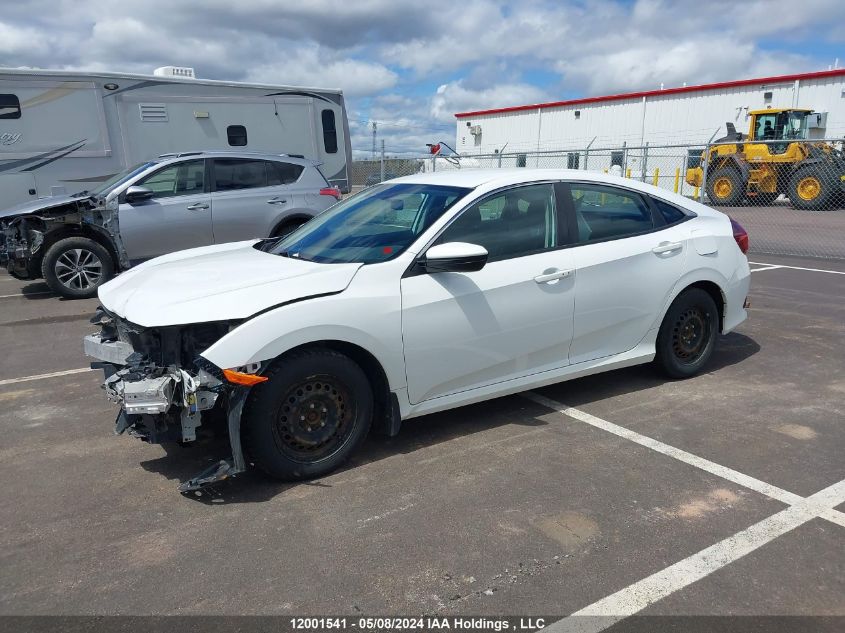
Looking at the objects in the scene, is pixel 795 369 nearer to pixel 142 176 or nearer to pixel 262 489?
pixel 262 489

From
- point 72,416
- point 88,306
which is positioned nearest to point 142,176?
point 88,306

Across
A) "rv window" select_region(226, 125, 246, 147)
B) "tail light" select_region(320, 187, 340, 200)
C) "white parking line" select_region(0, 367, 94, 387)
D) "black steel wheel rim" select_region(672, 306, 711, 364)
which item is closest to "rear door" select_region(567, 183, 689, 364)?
"black steel wheel rim" select_region(672, 306, 711, 364)

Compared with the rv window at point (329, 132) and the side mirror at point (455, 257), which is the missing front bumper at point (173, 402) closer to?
the side mirror at point (455, 257)

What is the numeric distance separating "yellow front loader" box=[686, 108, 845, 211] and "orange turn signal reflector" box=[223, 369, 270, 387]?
784 inches

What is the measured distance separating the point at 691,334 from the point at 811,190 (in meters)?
18.9

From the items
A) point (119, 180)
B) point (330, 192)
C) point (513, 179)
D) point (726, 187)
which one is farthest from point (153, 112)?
point (726, 187)

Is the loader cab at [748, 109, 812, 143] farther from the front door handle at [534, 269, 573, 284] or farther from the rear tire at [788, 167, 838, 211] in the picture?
the front door handle at [534, 269, 573, 284]

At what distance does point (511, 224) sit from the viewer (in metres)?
4.25

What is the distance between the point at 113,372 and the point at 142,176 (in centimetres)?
549

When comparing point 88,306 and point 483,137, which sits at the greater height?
point 483,137

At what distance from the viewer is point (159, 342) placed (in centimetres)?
331

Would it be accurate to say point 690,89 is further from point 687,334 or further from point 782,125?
point 687,334

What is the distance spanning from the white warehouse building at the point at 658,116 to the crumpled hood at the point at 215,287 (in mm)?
25794

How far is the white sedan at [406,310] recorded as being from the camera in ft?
10.8
